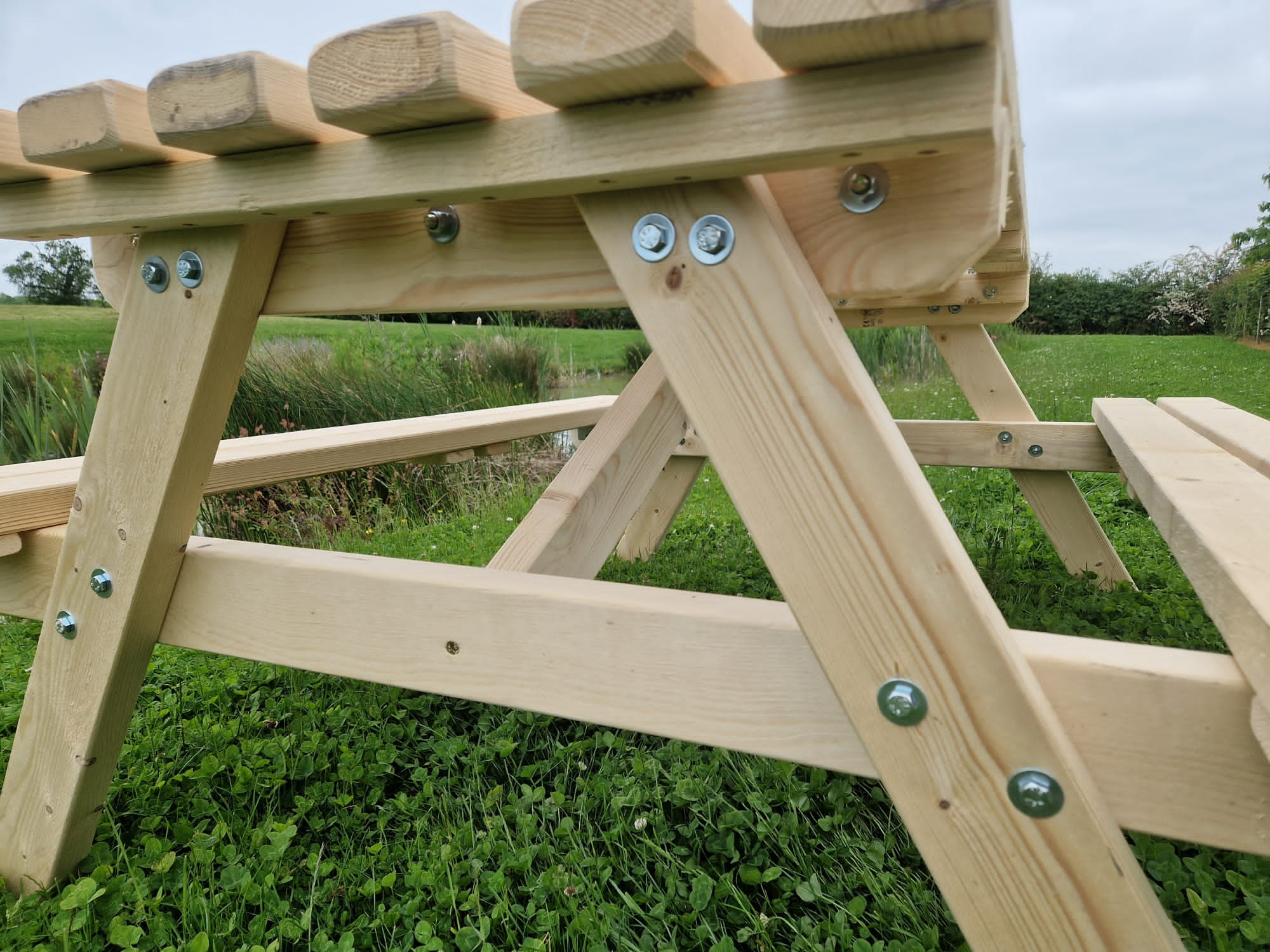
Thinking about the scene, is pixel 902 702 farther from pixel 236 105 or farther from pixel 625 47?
pixel 236 105

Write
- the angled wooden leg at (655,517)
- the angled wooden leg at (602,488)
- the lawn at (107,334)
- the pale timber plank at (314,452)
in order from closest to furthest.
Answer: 1. the pale timber plank at (314,452)
2. the angled wooden leg at (602,488)
3. the angled wooden leg at (655,517)
4. the lawn at (107,334)

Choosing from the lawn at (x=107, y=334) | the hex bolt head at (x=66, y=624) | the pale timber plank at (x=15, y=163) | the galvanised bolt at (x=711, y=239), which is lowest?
the lawn at (x=107, y=334)

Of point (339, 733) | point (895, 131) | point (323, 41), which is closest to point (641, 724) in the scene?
point (895, 131)

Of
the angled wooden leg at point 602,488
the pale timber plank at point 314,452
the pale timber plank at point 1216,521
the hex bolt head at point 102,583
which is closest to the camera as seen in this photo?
the pale timber plank at point 1216,521

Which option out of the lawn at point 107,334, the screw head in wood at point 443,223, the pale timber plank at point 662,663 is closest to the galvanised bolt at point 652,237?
the screw head in wood at point 443,223

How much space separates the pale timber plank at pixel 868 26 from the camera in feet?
1.70

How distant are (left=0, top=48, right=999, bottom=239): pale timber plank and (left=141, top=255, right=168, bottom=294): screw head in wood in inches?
2.4

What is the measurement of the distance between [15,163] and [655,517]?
236cm

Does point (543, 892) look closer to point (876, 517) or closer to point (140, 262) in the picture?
point (876, 517)

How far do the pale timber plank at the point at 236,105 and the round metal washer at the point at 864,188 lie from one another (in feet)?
1.63

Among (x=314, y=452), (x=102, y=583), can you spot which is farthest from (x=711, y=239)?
(x=314, y=452)

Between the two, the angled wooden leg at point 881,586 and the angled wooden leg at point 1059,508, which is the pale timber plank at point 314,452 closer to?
the angled wooden leg at point 881,586

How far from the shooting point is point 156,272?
102 centimetres

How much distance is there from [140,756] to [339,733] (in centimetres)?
41
